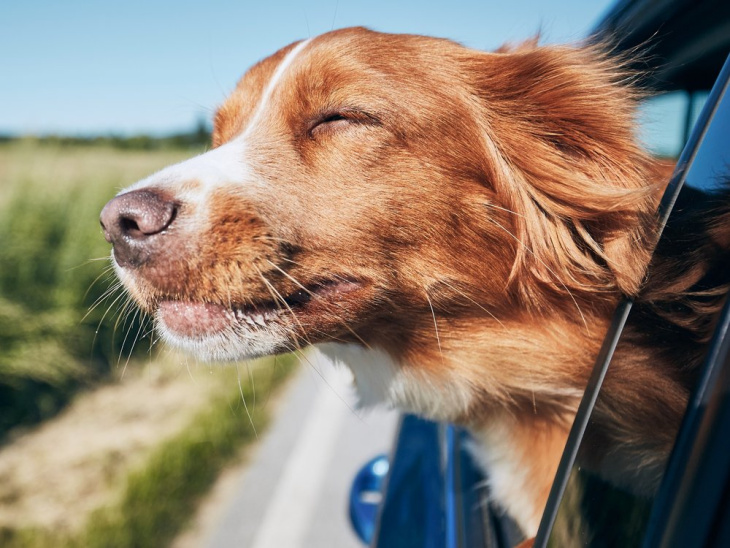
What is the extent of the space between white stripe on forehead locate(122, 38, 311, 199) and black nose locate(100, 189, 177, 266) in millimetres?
51

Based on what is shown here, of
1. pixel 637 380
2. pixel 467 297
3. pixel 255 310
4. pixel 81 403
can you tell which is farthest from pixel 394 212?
pixel 81 403

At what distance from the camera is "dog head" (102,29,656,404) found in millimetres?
1632

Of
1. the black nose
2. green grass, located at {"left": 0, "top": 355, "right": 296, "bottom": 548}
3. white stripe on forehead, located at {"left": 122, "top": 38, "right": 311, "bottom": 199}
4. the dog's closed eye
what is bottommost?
green grass, located at {"left": 0, "top": 355, "right": 296, "bottom": 548}

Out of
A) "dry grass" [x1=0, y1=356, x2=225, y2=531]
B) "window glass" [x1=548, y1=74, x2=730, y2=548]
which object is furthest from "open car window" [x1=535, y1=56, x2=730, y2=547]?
"dry grass" [x1=0, y1=356, x2=225, y2=531]

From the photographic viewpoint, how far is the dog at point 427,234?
1.63 m

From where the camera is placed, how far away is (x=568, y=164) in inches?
69.1

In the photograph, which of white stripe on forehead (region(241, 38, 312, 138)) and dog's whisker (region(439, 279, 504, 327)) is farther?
white stripe on forehead (region(241, 38, 312, 138))

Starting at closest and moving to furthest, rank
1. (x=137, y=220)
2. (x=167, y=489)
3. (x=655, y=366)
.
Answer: (x=655, y=366) < (x=137, y=220) < (x=167, y=489)

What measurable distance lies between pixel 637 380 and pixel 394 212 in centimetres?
85

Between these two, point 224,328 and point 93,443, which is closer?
point 224,328

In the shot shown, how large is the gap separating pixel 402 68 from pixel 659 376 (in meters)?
1.20

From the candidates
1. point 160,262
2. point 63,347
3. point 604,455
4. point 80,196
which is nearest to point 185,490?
point 63,347

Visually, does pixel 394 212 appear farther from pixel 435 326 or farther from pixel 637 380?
pixel 637 380

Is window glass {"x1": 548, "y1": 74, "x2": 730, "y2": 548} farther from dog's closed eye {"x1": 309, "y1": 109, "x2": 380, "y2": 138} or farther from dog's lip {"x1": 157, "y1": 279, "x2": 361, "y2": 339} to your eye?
dog's closed eye {"x1": 309, "y1": 109, "x2": 380, "y2": 138}
